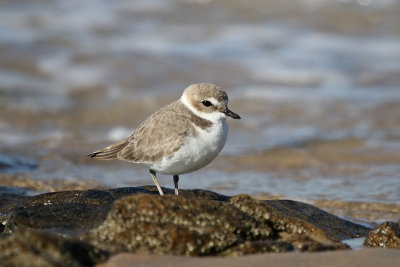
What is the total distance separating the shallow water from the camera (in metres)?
9.76

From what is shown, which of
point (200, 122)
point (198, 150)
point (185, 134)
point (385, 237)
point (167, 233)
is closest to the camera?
point (167, 233)

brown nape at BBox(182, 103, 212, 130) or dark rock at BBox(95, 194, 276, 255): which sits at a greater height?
brown nape at BBox(182, 103, 212, 130)

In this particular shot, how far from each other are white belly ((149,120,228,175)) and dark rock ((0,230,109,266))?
2018mm

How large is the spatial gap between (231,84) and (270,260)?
10540mm

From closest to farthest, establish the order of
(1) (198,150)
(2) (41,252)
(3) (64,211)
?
(2) (41,252), (3) (64,211), (1) (198,150)

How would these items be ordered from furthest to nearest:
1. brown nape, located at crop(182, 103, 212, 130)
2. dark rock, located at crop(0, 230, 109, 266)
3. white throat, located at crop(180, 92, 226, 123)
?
white throat, located at crop(180, 92, 226, 123) < brown nape, located at crop(182, 103, 212, 130) < dark rock, located at crop(0, 230, 109, 266)

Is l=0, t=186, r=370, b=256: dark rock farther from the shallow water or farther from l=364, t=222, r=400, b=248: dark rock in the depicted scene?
the shallow water

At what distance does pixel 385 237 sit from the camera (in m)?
4.88

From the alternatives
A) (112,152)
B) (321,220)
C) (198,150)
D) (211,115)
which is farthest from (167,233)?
(112,152)

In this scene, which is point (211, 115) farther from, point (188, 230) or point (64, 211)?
point (188, 230)

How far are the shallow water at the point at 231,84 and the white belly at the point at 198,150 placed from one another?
2.67 metres

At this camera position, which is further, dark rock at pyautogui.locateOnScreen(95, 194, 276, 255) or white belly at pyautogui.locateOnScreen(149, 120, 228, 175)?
white belly at pyautogui.locateOnScreen(149, 120, 228, 175)

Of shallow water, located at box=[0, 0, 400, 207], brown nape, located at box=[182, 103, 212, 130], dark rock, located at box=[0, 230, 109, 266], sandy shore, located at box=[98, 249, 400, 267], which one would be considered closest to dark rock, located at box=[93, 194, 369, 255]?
sandy shore, located at box=[98, 249, 400, 267]

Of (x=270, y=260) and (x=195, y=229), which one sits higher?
(x=195, y=229)
